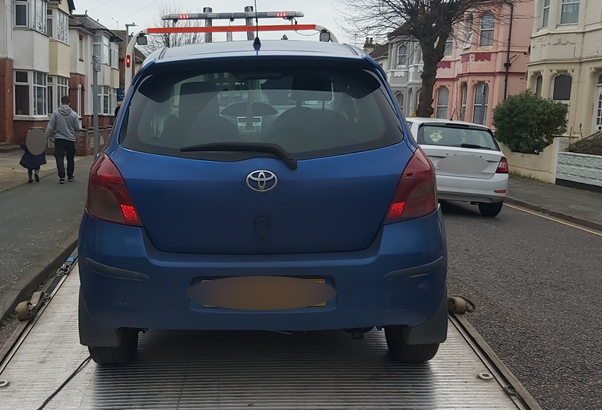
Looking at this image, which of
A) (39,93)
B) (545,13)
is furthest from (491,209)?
(39,93)

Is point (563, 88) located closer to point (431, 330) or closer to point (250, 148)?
point (431, 330)

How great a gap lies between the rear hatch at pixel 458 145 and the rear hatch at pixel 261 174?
7894 millimetres

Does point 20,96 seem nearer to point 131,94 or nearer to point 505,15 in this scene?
point 505,15

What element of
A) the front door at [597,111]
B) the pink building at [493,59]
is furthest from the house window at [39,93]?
the front door at [597,111]

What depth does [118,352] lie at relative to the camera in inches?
153

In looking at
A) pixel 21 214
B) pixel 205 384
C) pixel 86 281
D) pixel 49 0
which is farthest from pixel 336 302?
pixel 49 0

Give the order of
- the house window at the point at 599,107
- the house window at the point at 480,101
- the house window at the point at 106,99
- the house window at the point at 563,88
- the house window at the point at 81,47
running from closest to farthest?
the house window at the point at 599,107 < the house window at the point at 563,88 < the house window at the point at 480,101 < the house window at the point at 81,47 < the house window at the point at 106,99

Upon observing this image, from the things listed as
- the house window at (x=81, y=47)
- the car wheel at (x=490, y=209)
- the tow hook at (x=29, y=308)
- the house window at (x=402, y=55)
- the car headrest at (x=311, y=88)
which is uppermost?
the house window at (x=402, y=55)

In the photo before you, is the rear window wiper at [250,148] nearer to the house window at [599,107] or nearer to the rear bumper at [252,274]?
the rear bumper at [252,274]

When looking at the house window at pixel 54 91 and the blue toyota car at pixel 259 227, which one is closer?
the blue toyota car at pixel 259 227

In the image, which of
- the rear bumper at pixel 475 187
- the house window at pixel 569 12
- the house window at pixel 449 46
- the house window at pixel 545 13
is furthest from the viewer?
the house window at pixel 449 46

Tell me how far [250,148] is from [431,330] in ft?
4.27

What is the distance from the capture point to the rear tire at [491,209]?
1170cm

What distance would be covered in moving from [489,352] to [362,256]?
137cm
